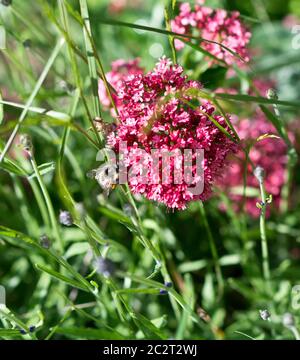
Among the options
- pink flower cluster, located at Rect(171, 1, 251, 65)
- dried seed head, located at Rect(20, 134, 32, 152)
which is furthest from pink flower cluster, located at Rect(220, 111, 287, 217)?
dried seed head, located at Rect(20, 134, 32, 152)

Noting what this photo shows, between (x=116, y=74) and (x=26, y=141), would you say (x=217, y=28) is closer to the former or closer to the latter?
(x=116, y=74)

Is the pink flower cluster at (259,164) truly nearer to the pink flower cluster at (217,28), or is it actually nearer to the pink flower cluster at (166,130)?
the pink flower cluster at (217,28)

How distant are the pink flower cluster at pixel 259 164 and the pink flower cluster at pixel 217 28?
0.99ft

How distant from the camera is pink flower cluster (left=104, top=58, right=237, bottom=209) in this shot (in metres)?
0.69

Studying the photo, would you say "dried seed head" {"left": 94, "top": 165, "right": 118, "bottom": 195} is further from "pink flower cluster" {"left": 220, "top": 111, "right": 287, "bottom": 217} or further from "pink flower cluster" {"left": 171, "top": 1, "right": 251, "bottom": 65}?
"pink flower cluster" {"left": 220, "top": 111, "right": 287, "bottom": 217}

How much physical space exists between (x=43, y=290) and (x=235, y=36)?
609mm

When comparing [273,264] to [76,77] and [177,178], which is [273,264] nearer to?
[177,178]

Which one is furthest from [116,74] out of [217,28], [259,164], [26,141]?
[259,164]

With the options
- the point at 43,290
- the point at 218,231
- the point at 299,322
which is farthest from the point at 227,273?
the point at 43,290

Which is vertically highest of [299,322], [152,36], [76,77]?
[152,36]

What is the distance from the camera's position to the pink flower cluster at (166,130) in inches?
27.0

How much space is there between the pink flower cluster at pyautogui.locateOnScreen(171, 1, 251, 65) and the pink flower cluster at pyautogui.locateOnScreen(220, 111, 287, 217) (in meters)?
0.30

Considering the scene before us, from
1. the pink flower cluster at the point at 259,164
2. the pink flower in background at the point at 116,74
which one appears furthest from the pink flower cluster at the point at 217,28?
the pink flower cluster at the point at 259,164

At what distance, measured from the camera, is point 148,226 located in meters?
0.95
